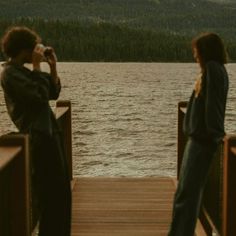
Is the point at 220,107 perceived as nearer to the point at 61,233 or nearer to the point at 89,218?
the point at 61,233

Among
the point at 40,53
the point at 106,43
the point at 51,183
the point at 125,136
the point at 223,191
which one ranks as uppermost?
the point at 40,53

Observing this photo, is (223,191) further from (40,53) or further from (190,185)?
(40,53)

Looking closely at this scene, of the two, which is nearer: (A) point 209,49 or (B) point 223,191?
(A) point 209,49

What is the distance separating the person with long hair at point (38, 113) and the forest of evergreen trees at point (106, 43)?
15219 centimetres

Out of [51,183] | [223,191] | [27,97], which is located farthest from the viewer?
[223,191]

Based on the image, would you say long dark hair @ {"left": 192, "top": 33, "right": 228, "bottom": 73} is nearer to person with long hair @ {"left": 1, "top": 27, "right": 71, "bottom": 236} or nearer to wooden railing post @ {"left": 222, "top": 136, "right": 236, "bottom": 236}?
wooden railing post @ {"left": 222, "top": 136, "right": 236, "bottom": 236}

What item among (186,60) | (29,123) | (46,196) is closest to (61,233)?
(46,196)

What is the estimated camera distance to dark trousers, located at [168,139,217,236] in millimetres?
4320

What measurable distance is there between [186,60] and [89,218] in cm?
17563

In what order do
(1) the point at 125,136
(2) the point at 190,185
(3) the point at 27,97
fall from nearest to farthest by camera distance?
1. (3) the point at 27,97
2. (2) the point at 190,185
3. (1) the point at 125,136

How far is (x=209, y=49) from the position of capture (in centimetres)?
420

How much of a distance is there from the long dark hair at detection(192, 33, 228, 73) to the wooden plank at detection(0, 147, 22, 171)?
133cm

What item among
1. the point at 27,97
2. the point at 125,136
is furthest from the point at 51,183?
the point at 125,136

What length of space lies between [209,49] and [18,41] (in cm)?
124
